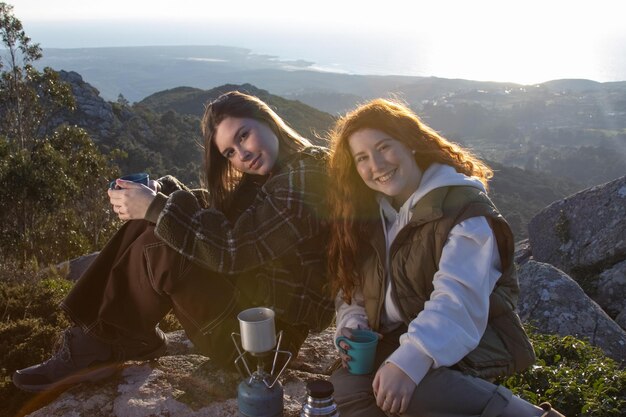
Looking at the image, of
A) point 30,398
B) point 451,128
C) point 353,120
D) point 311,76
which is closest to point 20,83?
point 30,398

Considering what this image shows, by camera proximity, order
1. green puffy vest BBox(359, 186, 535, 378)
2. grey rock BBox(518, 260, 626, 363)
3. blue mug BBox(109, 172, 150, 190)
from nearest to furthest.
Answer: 1. green puffy vest BBox(359, 186, 535, 378)
2. blue mug BBox(109, 172, 150, 190)
3. grey rock BBox(518, 260, 626, 363)

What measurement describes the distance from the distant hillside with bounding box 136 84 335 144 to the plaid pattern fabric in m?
41.7

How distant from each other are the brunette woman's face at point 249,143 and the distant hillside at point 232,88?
41.6 meters

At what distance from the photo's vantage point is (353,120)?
2445 millimetres

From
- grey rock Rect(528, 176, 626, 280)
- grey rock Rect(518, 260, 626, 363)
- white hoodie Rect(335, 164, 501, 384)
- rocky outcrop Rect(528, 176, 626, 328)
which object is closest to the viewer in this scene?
white hoodie Rect(335, 164, 501, 384)

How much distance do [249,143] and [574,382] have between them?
2.15 m

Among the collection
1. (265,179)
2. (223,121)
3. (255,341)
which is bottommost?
(255,341)

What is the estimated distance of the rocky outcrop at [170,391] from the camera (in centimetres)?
271

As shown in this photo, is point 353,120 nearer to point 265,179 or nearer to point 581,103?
point 265,179

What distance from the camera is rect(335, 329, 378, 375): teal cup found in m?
2.28

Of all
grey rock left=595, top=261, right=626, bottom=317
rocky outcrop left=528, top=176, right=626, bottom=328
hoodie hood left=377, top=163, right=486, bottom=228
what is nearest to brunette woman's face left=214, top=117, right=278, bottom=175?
hoodie hood left=377, top=163, right=486, bottom=228

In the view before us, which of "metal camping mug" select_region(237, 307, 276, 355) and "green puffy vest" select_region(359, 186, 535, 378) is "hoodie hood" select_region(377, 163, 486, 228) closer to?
"green puffy vest" select_region(359, 186, 535, 378)

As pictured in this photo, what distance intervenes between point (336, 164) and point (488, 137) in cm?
8285

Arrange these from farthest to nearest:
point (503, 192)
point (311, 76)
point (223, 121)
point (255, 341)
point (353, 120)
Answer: point (311, 76), point (503, 192), point (223, 121), point (353, 120), point (255, 341)
